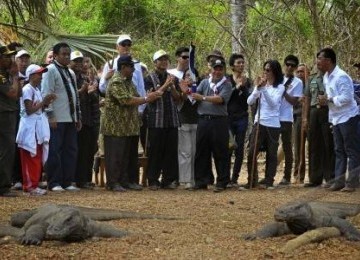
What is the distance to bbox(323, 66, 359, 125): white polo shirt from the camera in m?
10.7

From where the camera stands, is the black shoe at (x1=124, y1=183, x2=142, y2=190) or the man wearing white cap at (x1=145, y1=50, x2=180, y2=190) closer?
the black shoe at (x1=124, y1=183, x2=142, y2=190)

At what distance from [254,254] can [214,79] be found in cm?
544

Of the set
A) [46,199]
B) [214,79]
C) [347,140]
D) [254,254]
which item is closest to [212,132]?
[214,79]

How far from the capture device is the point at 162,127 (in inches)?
443

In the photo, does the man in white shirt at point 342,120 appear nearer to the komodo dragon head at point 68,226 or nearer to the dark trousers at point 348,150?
the dark trousers at point 348,150

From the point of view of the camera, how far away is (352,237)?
6.72m

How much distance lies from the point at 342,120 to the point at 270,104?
1.11m

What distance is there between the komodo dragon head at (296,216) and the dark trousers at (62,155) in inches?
181

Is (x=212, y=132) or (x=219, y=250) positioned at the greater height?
(x=212, y=132)

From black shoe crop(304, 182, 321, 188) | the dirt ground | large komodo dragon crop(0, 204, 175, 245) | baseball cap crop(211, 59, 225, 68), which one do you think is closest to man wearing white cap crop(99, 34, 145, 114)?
baseball cap crop(211, 59, 225, 68)

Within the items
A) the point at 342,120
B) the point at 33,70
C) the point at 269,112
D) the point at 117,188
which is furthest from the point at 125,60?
the point at 342,120

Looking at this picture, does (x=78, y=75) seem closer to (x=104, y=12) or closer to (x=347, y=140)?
(x=347, y=140)

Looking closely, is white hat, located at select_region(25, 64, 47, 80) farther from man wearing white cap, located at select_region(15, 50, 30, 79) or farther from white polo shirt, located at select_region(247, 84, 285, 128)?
white polo shirt, located at select_region(247, 84, 285, 128)

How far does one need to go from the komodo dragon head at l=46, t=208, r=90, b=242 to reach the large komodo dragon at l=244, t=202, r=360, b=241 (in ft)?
4.63
